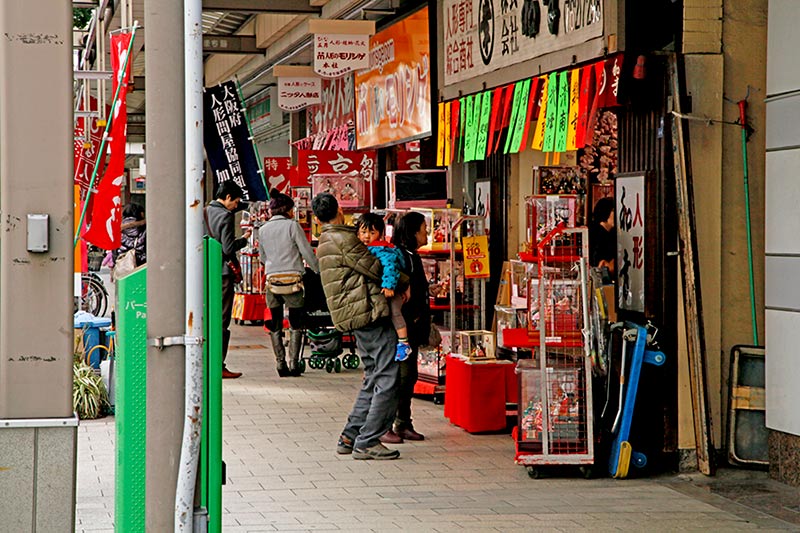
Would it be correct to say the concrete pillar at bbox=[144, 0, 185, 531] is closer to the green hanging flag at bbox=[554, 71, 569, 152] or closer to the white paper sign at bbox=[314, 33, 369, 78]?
the green hanging flag at bbox=[554, 71, 569, 152]

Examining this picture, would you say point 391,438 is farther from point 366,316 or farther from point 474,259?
point 474,259

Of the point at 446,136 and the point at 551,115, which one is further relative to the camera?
the point at 446,136

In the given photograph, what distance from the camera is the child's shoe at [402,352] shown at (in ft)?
30.1

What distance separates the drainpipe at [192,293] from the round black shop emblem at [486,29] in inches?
259

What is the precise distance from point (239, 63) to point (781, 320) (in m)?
18.2

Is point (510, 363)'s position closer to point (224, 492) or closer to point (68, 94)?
point (224, 492)

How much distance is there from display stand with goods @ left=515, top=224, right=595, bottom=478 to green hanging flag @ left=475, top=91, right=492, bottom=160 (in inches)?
90.0

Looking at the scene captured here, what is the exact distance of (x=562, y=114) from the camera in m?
9.04

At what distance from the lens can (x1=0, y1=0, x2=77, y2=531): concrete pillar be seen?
520cm

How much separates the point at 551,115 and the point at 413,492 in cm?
300

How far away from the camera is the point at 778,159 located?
26.7 feet

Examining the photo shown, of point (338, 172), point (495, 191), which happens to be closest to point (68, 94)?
point (495, 191)

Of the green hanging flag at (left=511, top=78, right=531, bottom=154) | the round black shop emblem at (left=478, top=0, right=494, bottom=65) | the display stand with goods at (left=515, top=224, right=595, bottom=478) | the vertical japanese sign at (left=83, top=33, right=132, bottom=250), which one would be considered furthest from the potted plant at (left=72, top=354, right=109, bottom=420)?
the round black shop emblem at (left=478, top=0, right=494, bottom=65)

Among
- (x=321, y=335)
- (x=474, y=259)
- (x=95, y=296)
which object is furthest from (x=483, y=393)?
(x=95, y=296)
